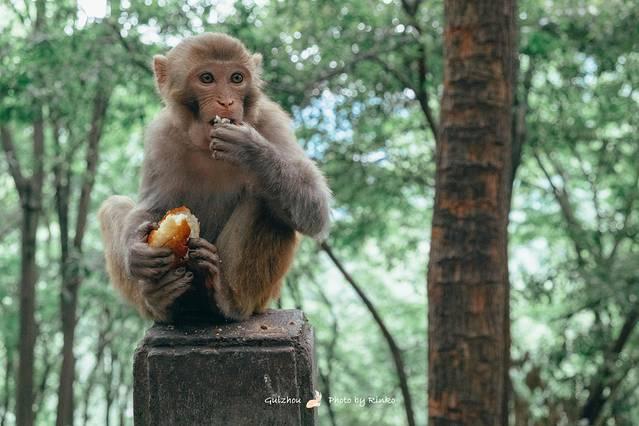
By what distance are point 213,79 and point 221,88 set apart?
0.28ft

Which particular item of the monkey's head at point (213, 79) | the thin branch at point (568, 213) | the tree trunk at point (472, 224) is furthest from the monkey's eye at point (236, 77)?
the thin branch at point (568, 213)

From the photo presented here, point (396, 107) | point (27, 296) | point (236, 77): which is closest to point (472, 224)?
point (236, 77)

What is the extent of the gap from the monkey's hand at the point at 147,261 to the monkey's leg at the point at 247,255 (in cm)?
28

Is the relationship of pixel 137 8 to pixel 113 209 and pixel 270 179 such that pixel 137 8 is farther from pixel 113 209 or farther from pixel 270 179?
pixel 270 179

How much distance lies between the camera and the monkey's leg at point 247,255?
12.5 feet

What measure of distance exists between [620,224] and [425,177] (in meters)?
3.21

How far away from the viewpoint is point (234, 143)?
11.8ft

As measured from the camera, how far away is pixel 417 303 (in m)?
16.2

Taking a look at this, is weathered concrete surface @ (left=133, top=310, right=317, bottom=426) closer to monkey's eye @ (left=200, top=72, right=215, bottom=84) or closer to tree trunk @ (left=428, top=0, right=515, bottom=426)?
monkey's eye @ (left=200, top=72, right=215, bottom=84)

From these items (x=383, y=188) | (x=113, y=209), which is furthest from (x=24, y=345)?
(x=113, y=209)

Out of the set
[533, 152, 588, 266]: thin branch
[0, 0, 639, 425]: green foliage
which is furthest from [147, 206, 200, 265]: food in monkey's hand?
[533, 152, 588, 266]: thin branch

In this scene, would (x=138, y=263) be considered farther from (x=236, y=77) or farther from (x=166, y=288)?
(x=236, y=77)

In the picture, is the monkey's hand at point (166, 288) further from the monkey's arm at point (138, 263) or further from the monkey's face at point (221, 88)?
the monkey's face at point (221, 88)

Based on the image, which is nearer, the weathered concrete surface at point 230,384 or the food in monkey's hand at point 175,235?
the weathered concrete surface at point 230,384
